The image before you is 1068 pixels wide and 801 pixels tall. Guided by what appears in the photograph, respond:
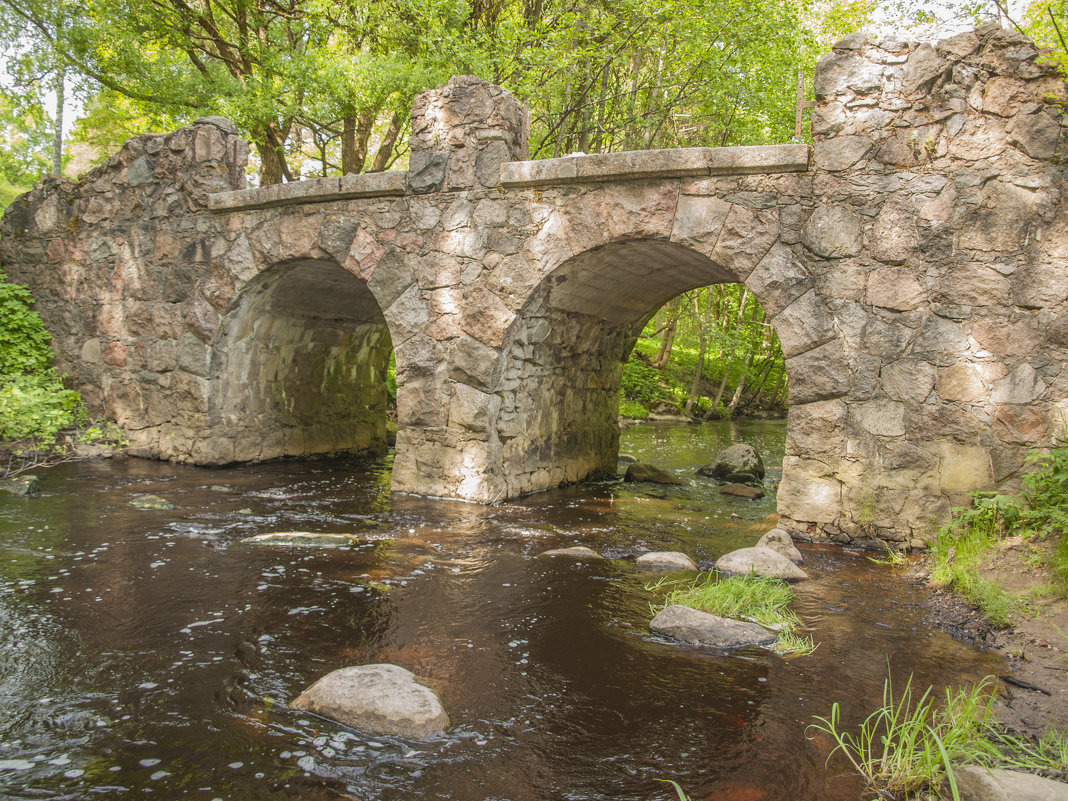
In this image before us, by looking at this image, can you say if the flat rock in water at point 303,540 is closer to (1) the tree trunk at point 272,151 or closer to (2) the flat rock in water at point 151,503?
(2) the flat rock in water at point 151,503

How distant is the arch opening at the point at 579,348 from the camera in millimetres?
6641

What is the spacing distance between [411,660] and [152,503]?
13.6 feet

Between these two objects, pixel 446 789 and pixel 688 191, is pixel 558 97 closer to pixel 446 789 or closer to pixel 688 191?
pixel 688 191

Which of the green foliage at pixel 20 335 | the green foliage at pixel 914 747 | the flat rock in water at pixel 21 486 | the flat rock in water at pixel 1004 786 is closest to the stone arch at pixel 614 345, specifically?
the green foliage at pixel 914 747

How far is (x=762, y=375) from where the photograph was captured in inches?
799

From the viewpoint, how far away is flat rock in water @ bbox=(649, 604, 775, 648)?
3736 mm

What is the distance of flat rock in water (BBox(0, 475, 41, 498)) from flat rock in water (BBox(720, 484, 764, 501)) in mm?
6757

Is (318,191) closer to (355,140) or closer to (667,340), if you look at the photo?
(355,140)

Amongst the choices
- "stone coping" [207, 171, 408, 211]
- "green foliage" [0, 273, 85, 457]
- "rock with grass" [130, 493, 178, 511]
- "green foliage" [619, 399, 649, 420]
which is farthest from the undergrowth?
"green foliage" [619, 399, 649, 420]

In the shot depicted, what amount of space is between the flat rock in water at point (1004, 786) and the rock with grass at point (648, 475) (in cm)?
661

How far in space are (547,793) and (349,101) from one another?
10.3 m

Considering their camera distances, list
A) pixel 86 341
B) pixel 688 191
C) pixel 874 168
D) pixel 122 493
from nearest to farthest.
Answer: pixel 874 168 < pixel 688 191 < pixel 122 493 < pixel 86 341

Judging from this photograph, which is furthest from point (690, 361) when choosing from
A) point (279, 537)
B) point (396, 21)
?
point (279, 537)

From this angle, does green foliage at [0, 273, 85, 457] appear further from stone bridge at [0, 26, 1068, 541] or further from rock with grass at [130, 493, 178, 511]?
rock with grass at [130, 493, 178, 511]
